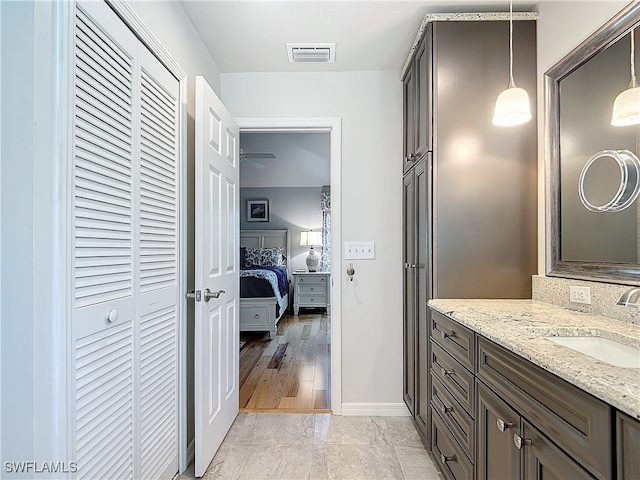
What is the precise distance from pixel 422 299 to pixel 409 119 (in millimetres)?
1165

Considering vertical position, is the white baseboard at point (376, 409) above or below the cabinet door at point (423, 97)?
below

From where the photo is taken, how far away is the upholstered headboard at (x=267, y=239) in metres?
6.66

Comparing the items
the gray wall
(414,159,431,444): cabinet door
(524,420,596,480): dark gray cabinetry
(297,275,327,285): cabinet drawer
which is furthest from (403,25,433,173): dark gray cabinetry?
the gray wall

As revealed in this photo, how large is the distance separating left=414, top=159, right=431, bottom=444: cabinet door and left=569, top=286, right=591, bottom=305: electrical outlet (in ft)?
2.05

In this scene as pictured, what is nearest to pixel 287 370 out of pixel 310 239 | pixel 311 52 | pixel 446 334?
pixel 446 334

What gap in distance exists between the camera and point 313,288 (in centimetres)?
616

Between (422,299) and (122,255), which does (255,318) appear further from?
(122,255)

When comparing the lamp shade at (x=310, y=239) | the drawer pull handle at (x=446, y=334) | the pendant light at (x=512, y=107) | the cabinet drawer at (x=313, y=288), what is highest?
the pendant light at (x=512, y=107)

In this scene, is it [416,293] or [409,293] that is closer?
[416,293]

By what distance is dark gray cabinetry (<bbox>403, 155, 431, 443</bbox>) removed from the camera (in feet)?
6.49

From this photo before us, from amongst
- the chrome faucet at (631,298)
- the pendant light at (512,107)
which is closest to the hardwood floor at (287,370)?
the chrome faucet at (631,298)

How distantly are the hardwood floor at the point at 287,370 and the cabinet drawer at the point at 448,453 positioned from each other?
3.11ft

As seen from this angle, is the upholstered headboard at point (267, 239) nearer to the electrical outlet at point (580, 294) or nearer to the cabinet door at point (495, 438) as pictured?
the electrical outlet at point (580, 294)

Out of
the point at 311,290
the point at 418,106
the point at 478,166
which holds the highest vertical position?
the point at 418,106
